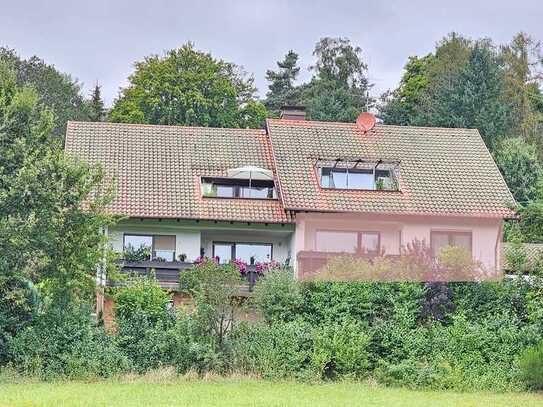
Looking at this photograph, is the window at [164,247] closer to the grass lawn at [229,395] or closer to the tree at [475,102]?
the grass lawn at [229,395]

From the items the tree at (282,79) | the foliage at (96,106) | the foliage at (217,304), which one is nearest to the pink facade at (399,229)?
the foliage at (217,304)

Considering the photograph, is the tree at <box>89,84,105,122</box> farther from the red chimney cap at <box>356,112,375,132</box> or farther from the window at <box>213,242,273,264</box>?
the window at <box>213,242,273,264</box>

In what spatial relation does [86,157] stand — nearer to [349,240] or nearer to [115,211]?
[115,211]

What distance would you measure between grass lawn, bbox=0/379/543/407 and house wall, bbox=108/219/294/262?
9.26m

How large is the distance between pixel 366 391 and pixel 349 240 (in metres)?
9.49

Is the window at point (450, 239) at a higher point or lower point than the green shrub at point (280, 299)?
higher

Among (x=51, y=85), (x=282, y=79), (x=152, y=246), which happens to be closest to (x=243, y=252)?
(x=152, y=246)

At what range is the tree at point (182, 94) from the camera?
171ft

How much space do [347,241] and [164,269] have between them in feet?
18.7

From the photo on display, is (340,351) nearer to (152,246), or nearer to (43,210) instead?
(43,210)

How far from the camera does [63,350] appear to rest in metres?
26.0

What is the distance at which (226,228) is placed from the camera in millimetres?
34719

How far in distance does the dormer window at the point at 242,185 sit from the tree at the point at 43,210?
8.90 meters

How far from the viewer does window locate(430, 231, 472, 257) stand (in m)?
34.5
